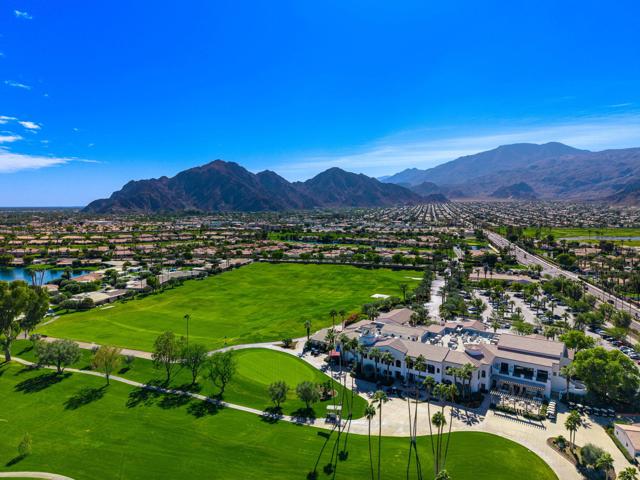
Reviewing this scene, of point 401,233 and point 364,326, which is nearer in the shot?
point 364,326

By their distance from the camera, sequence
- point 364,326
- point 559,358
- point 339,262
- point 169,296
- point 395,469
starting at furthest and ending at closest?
point 339,262, point 169,296, point 364,326, point 559,358, point 395,469

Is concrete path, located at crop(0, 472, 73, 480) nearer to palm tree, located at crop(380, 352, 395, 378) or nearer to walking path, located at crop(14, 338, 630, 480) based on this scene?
walking path, located at crop(14, 338, 630, 480)

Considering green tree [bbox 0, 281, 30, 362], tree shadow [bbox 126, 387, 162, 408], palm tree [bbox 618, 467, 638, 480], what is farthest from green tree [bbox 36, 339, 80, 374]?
palm tree [bbox 618, 467, 638, 480]

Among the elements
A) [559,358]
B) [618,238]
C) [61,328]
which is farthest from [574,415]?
[618,238]

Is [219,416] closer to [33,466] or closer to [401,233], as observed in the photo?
[33,466]

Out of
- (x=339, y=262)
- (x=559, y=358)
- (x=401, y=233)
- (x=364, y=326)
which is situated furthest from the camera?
(x=401, y=233)

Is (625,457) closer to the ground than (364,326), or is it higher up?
closer to the ground

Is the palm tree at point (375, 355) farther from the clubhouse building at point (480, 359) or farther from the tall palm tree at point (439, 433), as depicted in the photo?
the tall palm tree at point (439, 433)

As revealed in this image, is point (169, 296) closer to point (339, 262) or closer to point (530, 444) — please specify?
point (339, 262)
